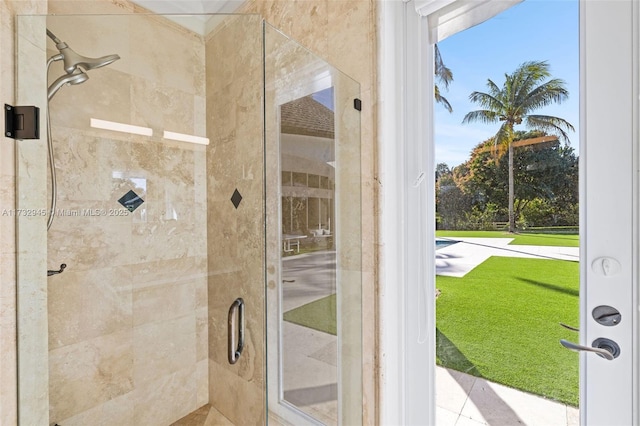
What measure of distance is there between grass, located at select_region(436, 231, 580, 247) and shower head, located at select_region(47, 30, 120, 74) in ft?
5.63

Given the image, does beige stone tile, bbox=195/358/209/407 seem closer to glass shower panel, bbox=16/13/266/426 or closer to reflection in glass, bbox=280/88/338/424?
glass shower panel, bbox=16/13/266/426

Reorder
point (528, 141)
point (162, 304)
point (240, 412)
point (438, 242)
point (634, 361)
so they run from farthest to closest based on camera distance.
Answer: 1. point (162, 304)
2. point (240, 412)
3. point (438, 242)
4. point (528, 141)
5. point (634, 361)

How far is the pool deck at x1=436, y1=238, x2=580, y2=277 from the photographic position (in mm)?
925

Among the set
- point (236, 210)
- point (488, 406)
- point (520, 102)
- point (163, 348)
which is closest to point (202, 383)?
point (163, 348)

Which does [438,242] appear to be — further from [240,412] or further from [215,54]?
[215,54]

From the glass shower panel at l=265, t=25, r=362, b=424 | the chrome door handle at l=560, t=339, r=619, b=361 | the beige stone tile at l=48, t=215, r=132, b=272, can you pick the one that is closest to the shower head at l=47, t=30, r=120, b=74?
the beige stone tile at l=48, t=215, r=132, b=272

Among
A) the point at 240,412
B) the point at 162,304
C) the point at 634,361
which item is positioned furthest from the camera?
the point at 162,304

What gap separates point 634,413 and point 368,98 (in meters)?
1.21

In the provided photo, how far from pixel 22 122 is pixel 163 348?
1.22m

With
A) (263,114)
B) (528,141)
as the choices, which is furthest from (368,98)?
(528,141)

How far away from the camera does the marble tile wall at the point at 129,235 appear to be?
1.34 meters

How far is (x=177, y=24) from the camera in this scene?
155cm

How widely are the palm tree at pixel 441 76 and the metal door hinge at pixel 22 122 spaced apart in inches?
58.6

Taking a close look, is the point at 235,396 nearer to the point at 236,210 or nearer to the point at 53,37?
the point at 236,210
